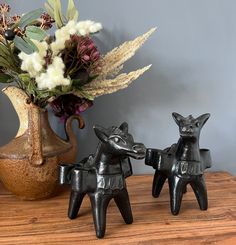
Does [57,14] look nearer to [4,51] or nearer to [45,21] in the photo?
[45,21]

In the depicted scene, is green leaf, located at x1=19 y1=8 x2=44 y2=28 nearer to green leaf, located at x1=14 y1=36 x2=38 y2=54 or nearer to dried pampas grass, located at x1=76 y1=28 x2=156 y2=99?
green leaf, located at x1=14 y1=36 x2=38 y2=54

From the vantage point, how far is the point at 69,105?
854 mm

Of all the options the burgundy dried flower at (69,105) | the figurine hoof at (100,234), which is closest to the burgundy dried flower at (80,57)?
the burgundy dried flower at (69,105)

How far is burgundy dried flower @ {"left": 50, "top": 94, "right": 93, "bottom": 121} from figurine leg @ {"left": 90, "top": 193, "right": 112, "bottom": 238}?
11.1 inches

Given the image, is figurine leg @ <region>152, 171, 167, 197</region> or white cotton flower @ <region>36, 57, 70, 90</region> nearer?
white cotton flower @ <region>36, 57, 70, 90</region>

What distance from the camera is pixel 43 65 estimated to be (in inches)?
25.5

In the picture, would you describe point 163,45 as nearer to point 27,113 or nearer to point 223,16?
point 223,16

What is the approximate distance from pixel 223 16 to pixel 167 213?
0.64m

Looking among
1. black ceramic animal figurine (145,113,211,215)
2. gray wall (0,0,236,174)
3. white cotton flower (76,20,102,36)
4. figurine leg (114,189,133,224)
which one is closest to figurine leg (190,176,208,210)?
black ceramic animal figurine (145,113,211,215)

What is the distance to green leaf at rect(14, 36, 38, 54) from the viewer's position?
614mm

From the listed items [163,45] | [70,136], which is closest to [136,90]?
[163,45]

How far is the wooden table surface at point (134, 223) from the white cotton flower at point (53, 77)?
0.30m

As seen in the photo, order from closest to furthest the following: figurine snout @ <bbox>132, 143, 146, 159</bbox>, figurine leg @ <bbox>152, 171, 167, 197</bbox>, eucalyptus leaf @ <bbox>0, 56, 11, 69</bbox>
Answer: figurine snout @ <bbox>132, 143, 146, 159</bbox>, eucalyptus leaf @ <bbox>0, 56, 11, 69</bbox>, figurine leg @ <bbox>152, 171, 167, 197</bbox>

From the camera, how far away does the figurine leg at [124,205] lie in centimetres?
67
